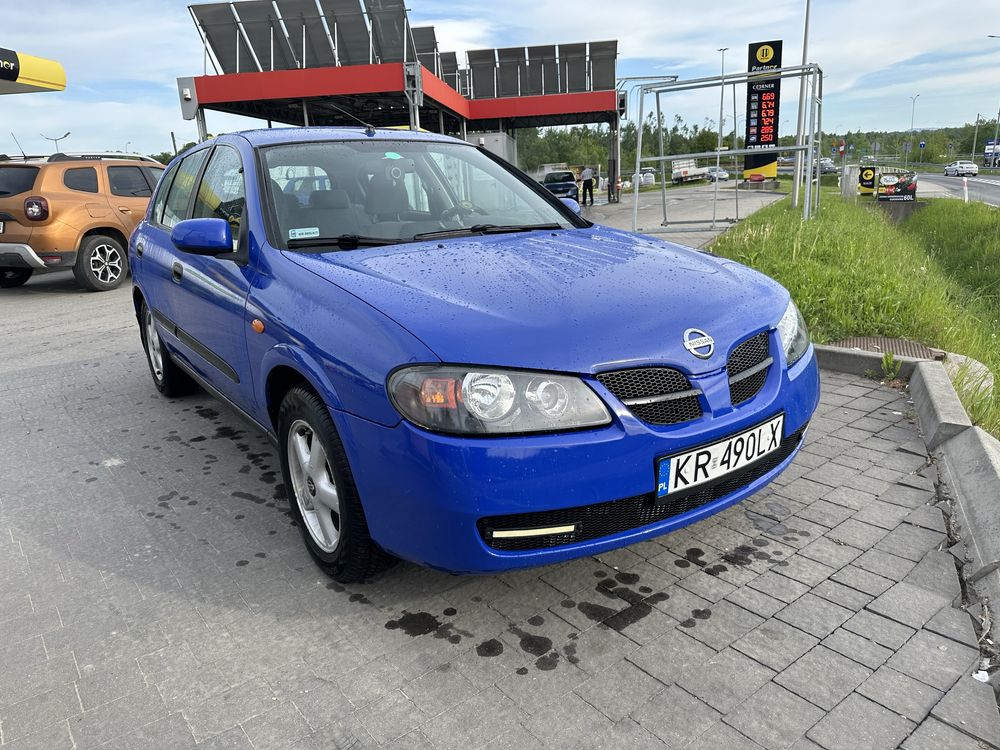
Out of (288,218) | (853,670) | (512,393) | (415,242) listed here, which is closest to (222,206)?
(288,218)

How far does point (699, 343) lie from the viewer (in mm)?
2316

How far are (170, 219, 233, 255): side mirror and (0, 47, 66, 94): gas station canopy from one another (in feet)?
53.1

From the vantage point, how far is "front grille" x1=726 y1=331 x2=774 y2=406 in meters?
2.40

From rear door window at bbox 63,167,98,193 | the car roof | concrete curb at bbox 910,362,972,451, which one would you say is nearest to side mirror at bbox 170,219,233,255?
the car roof

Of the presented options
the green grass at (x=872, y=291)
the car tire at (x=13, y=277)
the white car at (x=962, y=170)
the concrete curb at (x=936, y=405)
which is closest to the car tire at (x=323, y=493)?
the concrete curb at (x=936, y=405)

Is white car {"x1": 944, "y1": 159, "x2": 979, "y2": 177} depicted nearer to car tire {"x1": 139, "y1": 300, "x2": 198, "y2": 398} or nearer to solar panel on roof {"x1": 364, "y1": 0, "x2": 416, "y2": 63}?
solar panel on roof {"x1": 364, "y1": 0, "x2": 416, "y2": 63}

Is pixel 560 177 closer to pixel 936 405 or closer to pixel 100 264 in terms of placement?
pixel 100 264

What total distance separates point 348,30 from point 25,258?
12.2 metres

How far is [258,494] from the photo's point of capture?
3525mm

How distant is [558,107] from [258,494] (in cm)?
2609

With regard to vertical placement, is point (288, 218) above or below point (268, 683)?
above

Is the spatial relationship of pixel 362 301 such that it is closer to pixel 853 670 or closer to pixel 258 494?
pixel 258 494

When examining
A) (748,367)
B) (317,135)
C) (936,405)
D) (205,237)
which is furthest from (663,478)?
(317,135)

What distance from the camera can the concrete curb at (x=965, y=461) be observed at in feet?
8.46
